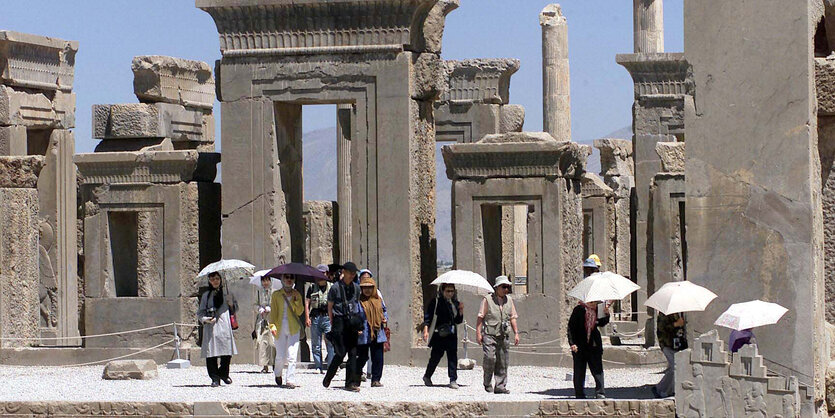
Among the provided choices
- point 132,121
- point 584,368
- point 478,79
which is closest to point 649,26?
point 478,79

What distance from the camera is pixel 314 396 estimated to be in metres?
15.0

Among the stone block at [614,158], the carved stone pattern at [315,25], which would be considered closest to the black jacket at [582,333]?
the carved stone pattern at [315,25]

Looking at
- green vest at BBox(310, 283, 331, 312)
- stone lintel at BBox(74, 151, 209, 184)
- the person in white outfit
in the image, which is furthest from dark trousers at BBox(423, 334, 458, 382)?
stone lintel at BBox(74, 151, 209, 184)

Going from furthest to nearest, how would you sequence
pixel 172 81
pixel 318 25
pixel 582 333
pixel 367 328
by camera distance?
pixel 172 81
pixel 318 25
pixel 367 328
pixel 582 333

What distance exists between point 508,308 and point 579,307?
997 mm

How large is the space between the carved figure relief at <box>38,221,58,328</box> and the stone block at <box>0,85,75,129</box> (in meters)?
1.45

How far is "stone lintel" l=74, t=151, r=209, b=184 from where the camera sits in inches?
802

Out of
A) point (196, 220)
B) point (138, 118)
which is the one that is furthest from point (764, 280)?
point (138, 118)

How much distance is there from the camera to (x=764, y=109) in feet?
42.7

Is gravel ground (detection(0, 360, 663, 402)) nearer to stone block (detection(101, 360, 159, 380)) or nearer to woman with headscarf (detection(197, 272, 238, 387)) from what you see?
stone block (detection(101, 360, 159, 380))

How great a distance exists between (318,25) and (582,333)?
19.6ft

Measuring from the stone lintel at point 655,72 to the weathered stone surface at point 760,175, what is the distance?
13847 millimetres

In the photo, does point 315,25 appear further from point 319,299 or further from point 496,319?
point 496,319

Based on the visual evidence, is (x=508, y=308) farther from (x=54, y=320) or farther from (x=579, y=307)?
(x=54, y=320)
